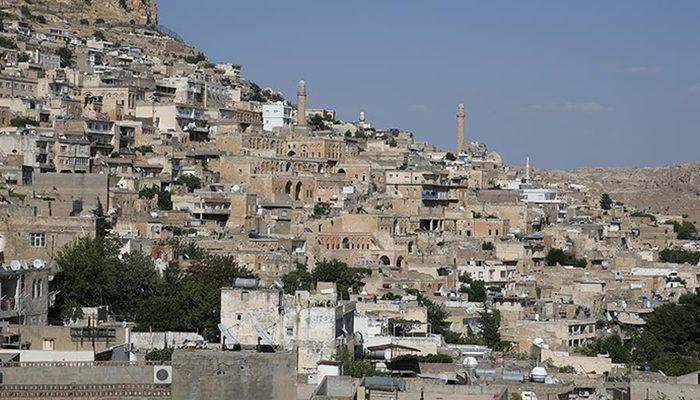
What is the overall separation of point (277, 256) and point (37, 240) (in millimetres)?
9832

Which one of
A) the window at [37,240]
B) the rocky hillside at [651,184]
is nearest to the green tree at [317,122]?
the window at [37,240]

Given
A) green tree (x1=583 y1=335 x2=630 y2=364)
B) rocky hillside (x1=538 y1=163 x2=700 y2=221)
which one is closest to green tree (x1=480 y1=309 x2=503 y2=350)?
green tree (x1=583 y1=335 x2=630 y2=364)

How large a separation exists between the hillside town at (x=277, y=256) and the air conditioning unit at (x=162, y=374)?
0.08 feet

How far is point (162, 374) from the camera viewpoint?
16.5 metres

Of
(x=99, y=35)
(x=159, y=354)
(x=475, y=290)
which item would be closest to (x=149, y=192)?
(x=475, y=290)

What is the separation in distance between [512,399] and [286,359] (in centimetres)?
781

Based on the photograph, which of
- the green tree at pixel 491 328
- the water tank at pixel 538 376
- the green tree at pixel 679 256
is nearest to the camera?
the water tank at pixel 538 376

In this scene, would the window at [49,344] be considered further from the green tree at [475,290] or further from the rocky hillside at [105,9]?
the rocky hillside at [105,9]

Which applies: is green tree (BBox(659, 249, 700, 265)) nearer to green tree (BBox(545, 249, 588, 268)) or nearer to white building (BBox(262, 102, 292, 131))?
green tree (BBox(545, 249, 588, 268))

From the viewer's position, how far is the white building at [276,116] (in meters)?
75.1

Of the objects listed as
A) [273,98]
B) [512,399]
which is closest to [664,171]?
[273,98]

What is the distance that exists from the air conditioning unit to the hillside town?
2 centimetres

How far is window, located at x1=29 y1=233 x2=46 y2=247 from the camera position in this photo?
39.7m

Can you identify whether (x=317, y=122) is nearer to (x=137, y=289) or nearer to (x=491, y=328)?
(x=491, y=328)
